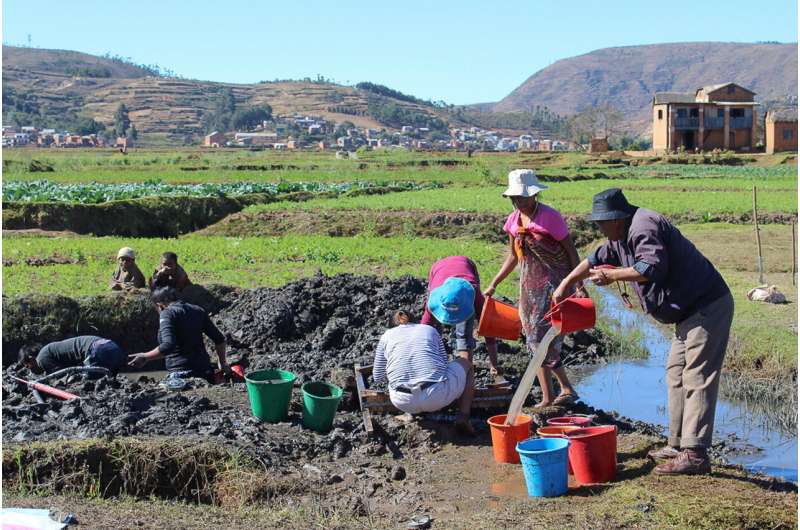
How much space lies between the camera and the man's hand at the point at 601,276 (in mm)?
5863

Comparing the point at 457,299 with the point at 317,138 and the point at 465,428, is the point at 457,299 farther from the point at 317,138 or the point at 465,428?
the point at 317,138

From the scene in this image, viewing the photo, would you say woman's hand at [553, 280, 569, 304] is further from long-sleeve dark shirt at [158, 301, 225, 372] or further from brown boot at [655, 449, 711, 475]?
long-sleeve dark shirt at [158, 301, 225, 372]

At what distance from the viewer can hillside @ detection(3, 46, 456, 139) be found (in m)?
152

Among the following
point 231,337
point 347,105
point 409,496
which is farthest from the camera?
point 347,105

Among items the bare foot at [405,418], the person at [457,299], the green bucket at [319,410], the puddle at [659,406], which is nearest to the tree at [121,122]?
the puddle at [659,406]

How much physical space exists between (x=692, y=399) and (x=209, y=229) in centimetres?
2031

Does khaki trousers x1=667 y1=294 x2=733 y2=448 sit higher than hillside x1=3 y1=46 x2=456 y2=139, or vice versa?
hillside x1=3 y1=46 x2=456 y2=139

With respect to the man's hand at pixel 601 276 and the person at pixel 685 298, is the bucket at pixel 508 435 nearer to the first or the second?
the person at pixel 685 298

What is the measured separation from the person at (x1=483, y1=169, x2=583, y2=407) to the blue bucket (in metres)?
1.70

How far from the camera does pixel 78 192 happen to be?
29625 millimetres

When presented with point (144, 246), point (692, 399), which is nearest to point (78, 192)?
point (144, 246)

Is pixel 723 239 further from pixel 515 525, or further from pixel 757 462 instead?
pixel 515 525

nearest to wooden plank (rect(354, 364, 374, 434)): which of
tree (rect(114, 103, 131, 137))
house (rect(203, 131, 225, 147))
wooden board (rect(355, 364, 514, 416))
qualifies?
wooden board (rect(355, 364, 514, 416))

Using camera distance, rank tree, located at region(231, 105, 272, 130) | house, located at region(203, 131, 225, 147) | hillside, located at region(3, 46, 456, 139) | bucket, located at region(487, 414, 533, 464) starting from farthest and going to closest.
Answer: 1. tree, located at region(231, 105, 272, 130)
2. hillside, located at region(3, 46, 456, 139)
3. house, located at region(203, 131, 225, 147)
4. bucket, located at region(487, 414, 533, 464)
